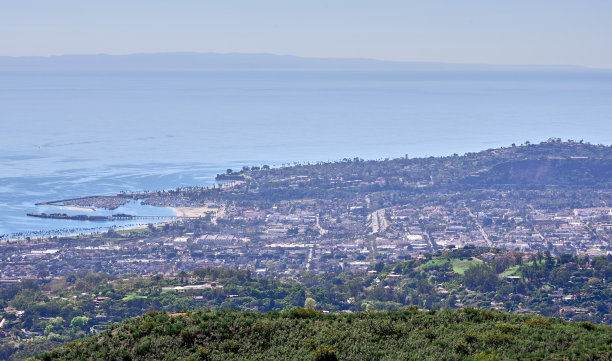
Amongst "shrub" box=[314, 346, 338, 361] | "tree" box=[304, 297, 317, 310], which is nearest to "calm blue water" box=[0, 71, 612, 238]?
"tree" box=[304, 297, 317, 310]

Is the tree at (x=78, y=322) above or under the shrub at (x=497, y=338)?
under

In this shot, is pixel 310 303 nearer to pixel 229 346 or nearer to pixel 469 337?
pixel 229 346

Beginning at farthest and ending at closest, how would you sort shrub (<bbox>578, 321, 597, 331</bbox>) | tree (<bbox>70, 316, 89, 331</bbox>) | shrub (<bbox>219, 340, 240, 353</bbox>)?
1. tree (<bbox>70, 316, 89, 331</bbox>)
2. shrub (<bbox>578, 321, 597, 331</bbox>)
3. shrub (<bbox>219, 340, 240, 353</bbox>)

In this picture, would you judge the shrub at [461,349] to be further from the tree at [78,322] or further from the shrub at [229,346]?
the tree at [78,322]

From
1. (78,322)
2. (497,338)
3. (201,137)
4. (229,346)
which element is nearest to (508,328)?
(497,338)

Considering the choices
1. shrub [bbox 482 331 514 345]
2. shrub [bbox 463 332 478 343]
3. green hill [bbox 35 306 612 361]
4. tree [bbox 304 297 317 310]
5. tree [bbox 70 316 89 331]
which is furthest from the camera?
tree [bbox 304 297 317 310]

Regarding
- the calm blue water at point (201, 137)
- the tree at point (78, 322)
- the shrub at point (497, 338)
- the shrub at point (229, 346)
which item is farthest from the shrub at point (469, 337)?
the calm blue water at point (201, 137)

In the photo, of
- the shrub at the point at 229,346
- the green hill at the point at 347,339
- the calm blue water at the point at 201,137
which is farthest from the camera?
the calm blue water at the point at 201,137

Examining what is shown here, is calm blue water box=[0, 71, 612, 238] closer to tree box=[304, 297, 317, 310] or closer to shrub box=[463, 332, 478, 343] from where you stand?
tree box=[304, 297, 317, 310]
